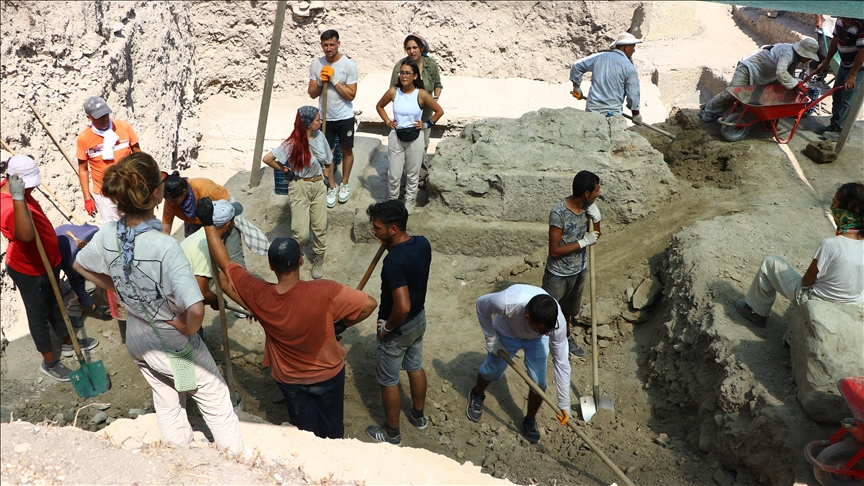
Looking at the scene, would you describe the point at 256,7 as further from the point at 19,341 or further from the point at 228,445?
the point at 228,445

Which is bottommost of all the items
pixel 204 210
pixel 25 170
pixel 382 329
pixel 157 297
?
pixel 382 329

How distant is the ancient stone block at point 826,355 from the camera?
371 centimetres

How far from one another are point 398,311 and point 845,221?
301 cm

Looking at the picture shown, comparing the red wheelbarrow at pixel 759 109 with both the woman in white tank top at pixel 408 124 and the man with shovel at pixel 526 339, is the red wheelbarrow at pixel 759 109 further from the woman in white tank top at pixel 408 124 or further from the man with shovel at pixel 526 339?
the man with shovel at pixel 526 339

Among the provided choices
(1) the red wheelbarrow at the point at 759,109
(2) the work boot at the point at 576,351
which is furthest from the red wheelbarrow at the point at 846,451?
(1) the red wheelbarrow at the point at 759,109

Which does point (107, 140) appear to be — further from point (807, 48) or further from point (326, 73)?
point (807, 48)

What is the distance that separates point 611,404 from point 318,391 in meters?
2.47

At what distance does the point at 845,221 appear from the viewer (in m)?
4.07

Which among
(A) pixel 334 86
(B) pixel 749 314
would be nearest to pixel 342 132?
(A) pixel 334 86

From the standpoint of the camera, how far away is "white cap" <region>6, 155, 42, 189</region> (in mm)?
4215

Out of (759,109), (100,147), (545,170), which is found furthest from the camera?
(759,109)

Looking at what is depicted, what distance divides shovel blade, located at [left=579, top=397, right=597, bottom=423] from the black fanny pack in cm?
312

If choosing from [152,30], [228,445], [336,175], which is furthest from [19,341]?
[152,30]

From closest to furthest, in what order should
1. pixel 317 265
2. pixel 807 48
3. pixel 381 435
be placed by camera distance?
pixel 381 435, pixel 317 265, pixel 807 48
